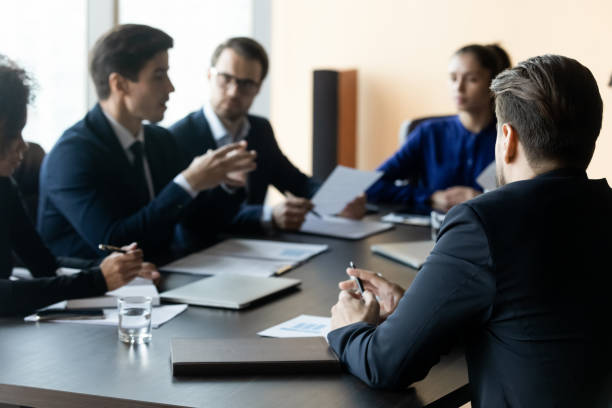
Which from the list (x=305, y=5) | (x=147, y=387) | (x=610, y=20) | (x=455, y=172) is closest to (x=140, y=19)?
(x=305, y=5)

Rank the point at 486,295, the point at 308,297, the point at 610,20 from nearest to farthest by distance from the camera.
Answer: the point at 486,295 → the point at 308,297 → the point at 610,20

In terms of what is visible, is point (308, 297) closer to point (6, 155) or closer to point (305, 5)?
point (6, 155)

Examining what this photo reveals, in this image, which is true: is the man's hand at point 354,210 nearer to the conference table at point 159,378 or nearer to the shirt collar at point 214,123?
the shirt collar at point 214,123

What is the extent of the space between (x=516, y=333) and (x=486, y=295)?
8 centimetres

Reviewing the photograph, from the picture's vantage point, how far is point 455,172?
3.64 metres

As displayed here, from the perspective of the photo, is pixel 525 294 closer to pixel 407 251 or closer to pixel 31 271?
pixel 407 251

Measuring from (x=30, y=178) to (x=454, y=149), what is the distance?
1.94 meters

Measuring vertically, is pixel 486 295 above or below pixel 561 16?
below

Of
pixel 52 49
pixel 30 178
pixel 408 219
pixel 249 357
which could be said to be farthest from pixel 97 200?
pixel 52 49

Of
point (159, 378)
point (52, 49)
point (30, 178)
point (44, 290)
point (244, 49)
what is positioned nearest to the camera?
point (159, 378)

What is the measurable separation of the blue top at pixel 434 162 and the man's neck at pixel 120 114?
139 centimetres

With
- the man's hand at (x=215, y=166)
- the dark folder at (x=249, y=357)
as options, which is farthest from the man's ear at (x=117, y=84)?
the dark folder at (x=249, y=357)

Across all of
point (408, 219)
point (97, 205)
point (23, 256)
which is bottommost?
point (408, 219)

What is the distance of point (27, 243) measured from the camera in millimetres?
2125
